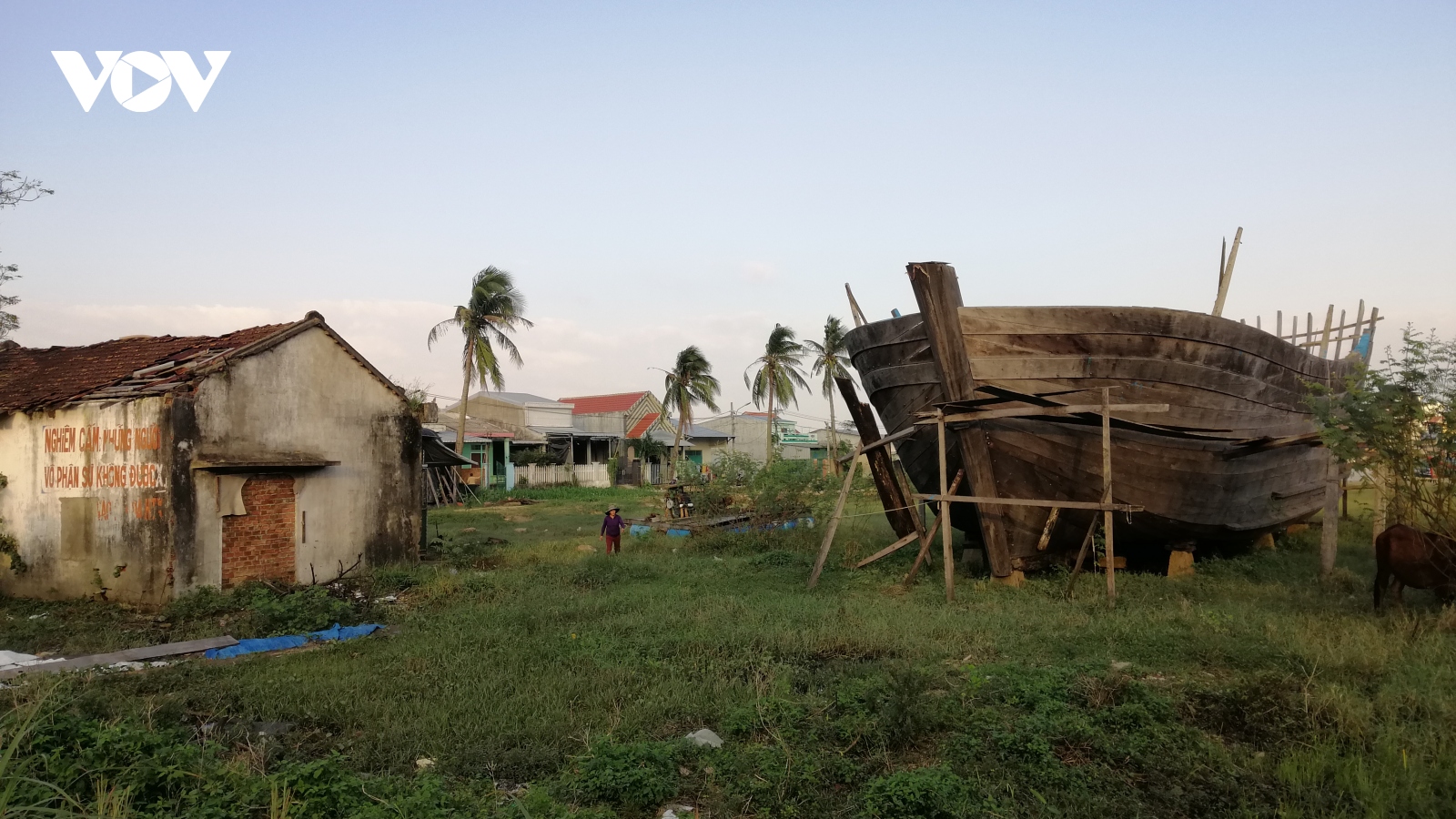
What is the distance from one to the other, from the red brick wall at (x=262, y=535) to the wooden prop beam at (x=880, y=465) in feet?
25.4

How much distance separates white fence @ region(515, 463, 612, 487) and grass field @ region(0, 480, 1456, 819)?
2286 cm

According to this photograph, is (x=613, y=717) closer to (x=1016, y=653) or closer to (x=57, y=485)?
(x=1016, y=653)

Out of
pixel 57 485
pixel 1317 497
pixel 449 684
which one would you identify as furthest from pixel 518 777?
pixel 1317 497

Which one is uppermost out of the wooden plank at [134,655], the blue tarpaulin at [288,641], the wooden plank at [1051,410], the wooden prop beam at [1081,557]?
the wooden plank at [1051,410]

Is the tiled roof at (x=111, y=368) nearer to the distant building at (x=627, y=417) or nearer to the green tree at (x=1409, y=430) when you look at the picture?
the green tree at (x=1409, y=430)

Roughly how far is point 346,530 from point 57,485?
142 inches

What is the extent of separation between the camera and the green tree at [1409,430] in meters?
7.37

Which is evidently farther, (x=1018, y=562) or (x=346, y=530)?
(x=346, y=530)

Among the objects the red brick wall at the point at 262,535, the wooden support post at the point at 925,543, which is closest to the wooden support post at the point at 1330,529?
the wooden support post at the point at 925,543

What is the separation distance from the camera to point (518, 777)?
4.96m

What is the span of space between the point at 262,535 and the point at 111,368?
3.47 metres

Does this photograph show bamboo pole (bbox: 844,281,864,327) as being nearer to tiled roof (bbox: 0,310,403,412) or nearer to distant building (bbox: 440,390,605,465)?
tiled roof (bbox: 0,310,403,412)

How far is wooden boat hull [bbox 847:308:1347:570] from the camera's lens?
9.59m

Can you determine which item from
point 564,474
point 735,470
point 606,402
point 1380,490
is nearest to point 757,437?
point 606,402
